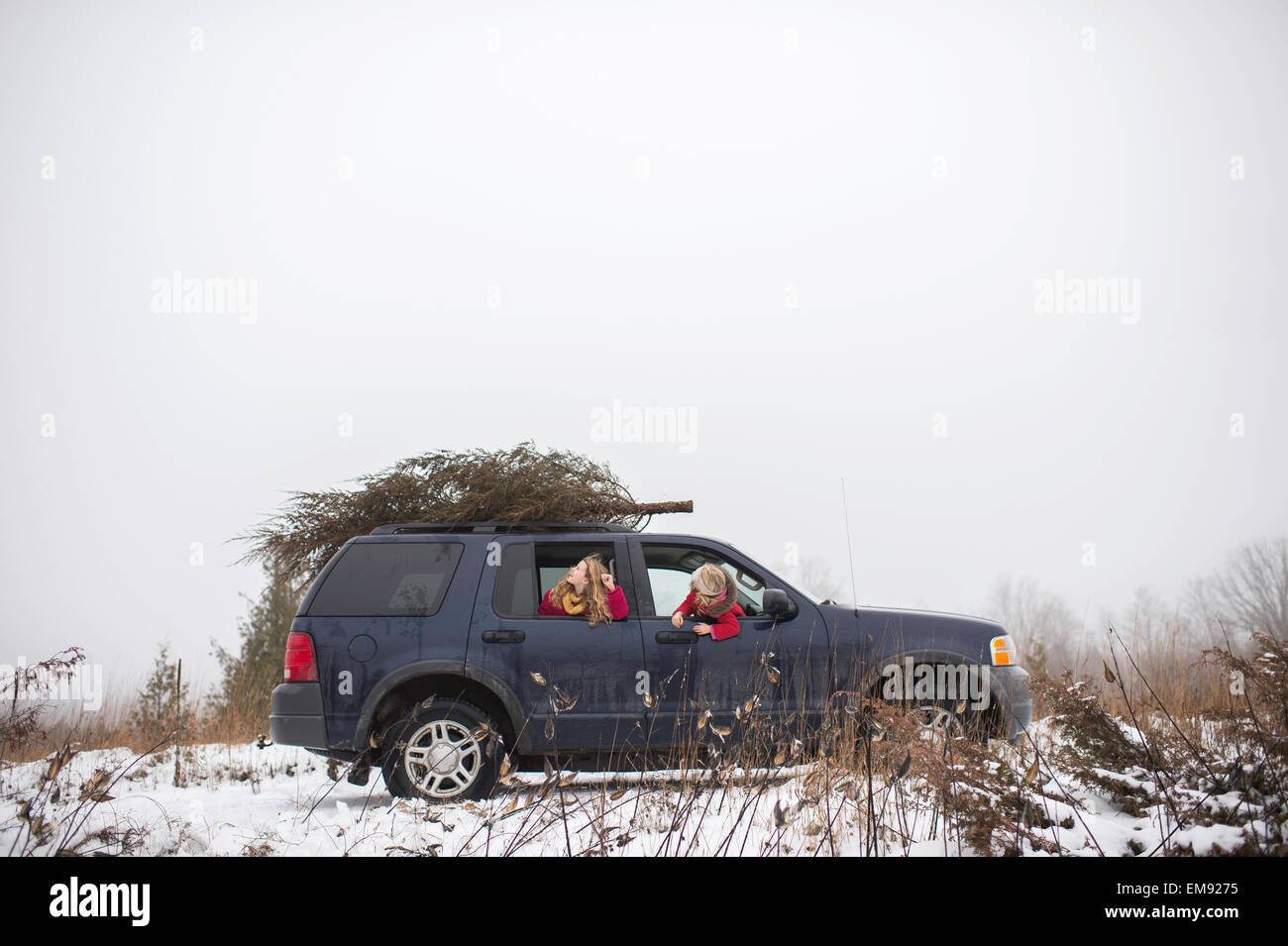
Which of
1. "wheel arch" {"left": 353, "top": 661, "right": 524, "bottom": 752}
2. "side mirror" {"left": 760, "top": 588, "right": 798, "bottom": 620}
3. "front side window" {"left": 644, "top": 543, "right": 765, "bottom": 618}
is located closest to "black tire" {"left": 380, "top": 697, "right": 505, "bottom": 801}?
"wheel arch" {"left": 353, "top": 661, "right": 524, "bottom": 752}

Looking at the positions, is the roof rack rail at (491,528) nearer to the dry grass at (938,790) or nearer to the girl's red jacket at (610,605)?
the girl's red jacket at (610,605)

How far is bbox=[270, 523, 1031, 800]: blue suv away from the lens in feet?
19.1

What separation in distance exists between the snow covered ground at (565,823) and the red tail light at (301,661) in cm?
82

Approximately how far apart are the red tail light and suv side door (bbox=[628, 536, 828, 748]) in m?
2.21

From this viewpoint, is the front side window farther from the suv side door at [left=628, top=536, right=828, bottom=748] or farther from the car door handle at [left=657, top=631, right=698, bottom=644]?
the car door handle at [left=657, top=631, right=698, bottom=644]

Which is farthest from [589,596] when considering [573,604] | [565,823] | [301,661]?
[565,823]

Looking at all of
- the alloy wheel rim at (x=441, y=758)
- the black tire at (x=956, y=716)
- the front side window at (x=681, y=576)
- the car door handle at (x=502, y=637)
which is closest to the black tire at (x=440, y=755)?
the alloy wheel rim at (x=441, y=758)

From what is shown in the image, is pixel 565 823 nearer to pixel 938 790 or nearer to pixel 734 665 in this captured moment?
pixel 938 790

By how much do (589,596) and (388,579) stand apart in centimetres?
139

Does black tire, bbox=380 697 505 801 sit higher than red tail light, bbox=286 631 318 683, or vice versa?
red tail light, bbox=286 631 318 683

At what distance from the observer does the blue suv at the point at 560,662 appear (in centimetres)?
583
